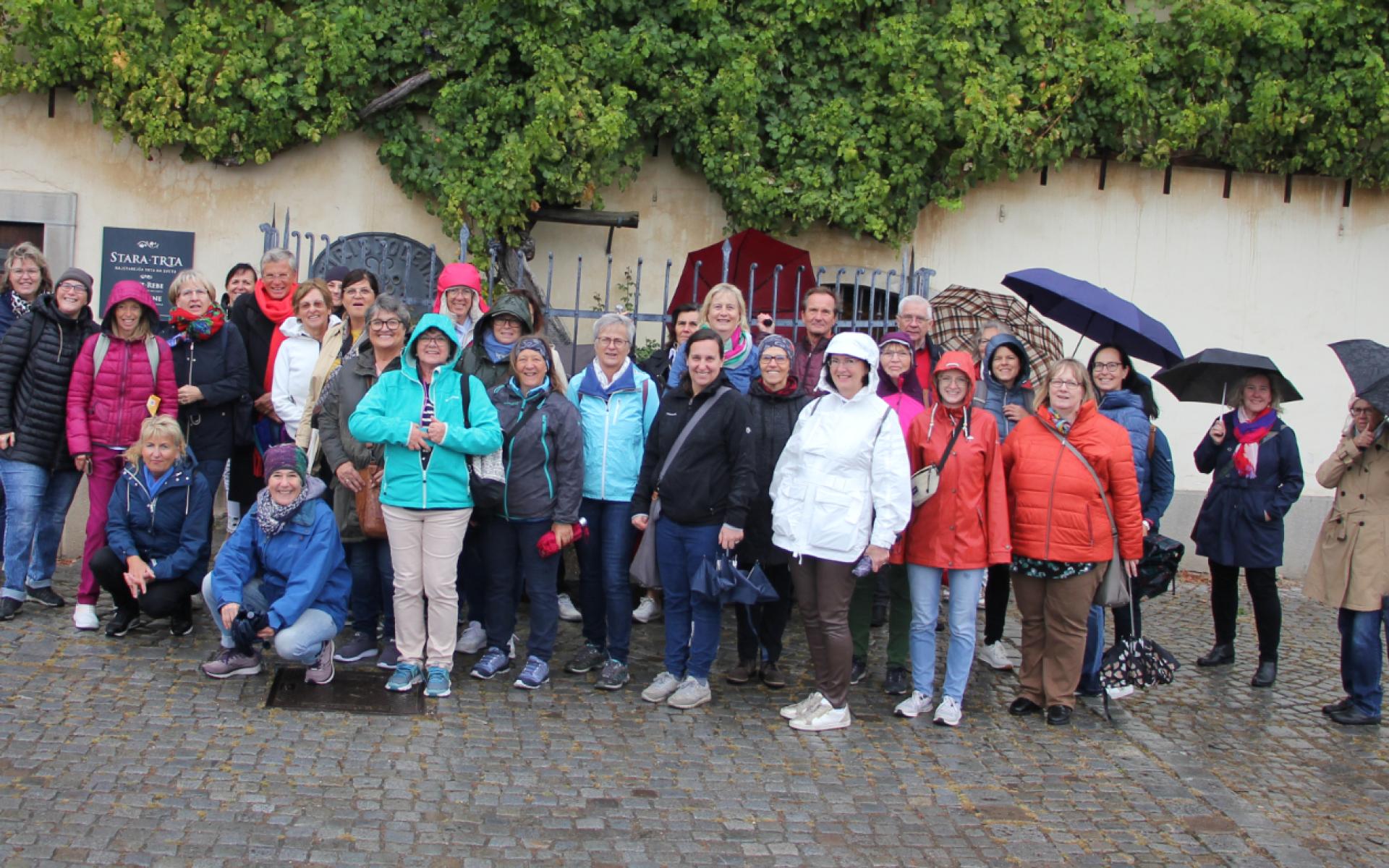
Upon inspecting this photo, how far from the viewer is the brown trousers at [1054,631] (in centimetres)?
601

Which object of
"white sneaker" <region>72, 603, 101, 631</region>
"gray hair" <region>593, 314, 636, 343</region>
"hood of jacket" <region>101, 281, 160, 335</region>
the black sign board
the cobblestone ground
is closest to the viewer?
the cobblestone ground

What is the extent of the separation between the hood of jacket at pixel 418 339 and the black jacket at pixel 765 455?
4.71ft

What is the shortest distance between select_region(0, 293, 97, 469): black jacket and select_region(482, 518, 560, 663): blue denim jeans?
2490 millimetres

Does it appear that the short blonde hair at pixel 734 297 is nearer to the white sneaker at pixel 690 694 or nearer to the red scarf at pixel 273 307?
the white sneaker at pixel 690 694

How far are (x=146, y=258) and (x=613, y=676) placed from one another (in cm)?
593

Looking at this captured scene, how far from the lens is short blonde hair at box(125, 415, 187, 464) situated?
644cm

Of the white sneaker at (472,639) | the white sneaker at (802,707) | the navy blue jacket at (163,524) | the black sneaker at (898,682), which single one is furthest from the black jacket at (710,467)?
the navy blue jacket at (163,524)

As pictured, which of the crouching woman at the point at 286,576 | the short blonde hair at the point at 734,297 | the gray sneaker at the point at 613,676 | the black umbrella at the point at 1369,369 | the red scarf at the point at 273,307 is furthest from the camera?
the red scarf at the point at 273,307

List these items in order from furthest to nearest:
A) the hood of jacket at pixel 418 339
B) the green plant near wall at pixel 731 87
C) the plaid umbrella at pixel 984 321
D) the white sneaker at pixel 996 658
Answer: the green plant near wall at pixel 731 87 < the plaid umbrella at pixel 984 321 < the white sneaker at pixel 996 658 < the hood of jacket at pixel 418 339

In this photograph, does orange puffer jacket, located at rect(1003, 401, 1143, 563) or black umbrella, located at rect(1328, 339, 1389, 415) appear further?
black umbrella, located at rect(1328, 339, 1389, 415)

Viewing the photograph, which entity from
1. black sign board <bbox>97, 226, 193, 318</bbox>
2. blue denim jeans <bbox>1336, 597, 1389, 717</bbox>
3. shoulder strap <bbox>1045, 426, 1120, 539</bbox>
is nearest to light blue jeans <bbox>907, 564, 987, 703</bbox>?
shoulder strap <bbox>1045, 426, 1120, 539</bbox>

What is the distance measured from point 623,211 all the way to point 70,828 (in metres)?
6.94

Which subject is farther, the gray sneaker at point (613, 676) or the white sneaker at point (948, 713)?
the gray sneaker at point (613, 676)

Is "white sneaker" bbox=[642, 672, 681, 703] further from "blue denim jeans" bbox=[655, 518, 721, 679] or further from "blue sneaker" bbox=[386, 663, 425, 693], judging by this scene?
"blue sneaker" bbox=[386, 663, 425, 693]
